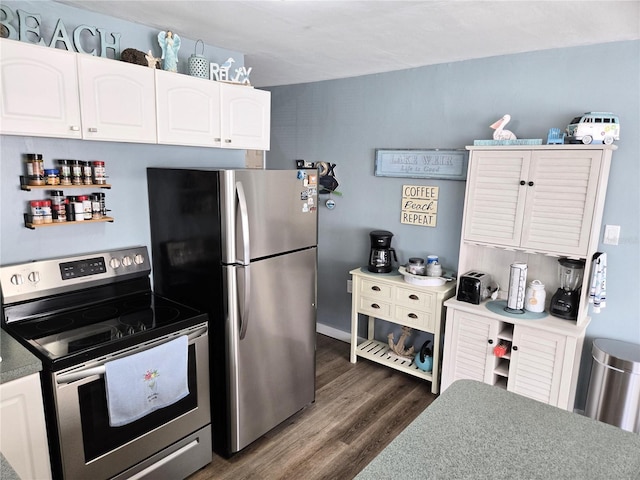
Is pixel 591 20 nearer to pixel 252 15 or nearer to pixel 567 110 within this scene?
pixel 567 110

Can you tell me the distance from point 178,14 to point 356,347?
2695 millimetres

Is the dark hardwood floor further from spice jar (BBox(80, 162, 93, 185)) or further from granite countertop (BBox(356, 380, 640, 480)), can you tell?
spice jar (BBox(80, 162, 93, 185))

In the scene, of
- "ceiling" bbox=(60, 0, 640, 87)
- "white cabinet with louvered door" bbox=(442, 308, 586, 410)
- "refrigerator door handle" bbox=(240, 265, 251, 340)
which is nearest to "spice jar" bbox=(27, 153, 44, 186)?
"ceiling" bbox=(60, 0, 640, 87)

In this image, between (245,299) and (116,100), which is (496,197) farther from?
(116,100)

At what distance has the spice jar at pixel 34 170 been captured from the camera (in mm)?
1954

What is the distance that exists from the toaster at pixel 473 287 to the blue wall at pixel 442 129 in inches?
14.5

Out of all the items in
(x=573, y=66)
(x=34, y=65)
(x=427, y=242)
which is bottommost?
(x=427, y=242)

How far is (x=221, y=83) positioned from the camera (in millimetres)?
2467

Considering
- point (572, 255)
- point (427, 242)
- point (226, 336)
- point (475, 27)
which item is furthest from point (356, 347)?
point (475, 27)

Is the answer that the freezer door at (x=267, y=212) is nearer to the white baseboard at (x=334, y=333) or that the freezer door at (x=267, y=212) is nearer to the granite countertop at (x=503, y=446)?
the granite countertop at (x=503, y=446)

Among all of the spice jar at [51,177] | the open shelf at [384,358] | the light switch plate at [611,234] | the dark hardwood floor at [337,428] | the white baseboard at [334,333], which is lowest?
the dark hardwood floor at [337,428]

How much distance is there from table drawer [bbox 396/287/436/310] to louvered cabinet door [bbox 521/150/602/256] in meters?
0.74

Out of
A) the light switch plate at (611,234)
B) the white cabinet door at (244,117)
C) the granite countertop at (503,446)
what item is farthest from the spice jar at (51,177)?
the light switch plate at (611,234)

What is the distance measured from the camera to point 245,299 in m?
2.22
